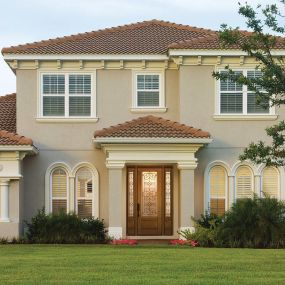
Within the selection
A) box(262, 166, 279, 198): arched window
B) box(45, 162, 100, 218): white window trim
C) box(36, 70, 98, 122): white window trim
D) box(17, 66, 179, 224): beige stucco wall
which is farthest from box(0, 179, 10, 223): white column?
box(262, 166, 279, 198): arched window

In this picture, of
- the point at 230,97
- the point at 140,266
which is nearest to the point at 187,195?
the point at 230,97

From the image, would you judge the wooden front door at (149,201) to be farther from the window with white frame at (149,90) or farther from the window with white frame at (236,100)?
the window with white frame at (236,100)

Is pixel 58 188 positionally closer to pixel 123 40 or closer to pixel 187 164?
pixel 187 164

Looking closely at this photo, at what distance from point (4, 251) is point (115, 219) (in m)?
5.16

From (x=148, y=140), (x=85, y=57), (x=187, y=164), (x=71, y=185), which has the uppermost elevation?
(x=85, y=57)

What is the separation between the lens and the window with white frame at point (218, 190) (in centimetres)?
2872

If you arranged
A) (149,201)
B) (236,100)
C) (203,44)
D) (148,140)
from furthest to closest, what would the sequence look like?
(149,201) → (236,100) → (203,44) → (148,140)

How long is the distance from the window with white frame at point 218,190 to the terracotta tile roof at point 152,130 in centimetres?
187

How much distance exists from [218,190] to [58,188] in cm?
532

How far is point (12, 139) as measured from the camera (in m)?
27.3

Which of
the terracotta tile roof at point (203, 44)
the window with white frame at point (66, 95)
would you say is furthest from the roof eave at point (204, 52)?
the window with white frame at point (66, 95)

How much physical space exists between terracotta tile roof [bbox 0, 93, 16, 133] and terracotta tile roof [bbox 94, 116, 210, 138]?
12.5ft

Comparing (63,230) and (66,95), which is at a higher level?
(66,95)

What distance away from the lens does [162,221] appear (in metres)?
29.3
